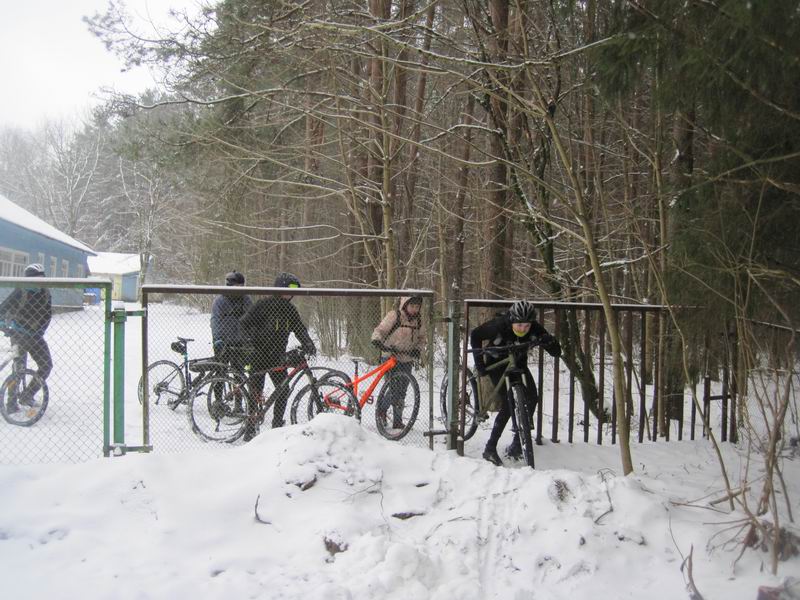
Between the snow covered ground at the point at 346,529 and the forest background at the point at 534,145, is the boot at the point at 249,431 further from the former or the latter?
the forest background at the point at 534,145

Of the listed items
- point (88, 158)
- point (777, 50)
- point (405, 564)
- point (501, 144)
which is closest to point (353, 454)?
point (405, 564)

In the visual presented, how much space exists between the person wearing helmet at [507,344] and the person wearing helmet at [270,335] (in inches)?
68.6

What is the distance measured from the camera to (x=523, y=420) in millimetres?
5035

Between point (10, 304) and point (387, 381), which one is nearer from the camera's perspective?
point (10, 304)

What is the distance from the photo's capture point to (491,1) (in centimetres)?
726

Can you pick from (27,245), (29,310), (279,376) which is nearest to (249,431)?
(279,376)

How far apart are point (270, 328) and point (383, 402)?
1367 millimetres

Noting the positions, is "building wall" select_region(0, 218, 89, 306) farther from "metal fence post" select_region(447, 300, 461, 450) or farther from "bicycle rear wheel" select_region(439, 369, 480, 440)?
"metal fence post" select_region(447, 300, 461, 450)

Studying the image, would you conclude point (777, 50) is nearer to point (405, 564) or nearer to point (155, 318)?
point (405, 564)

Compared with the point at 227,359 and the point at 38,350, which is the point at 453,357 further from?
the point at 38,350

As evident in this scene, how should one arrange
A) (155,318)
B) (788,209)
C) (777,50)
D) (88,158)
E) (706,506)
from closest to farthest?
1. (777,50)
2. (706,506)
3. (788,209)
4. (155,318)
5. (88,158)

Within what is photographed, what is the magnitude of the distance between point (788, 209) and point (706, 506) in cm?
214

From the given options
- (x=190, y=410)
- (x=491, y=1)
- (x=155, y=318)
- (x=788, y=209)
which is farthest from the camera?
(x=491, y=1)

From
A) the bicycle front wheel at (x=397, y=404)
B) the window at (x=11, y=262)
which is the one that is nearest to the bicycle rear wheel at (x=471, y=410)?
the bicycle front wheel at (x=397, y=404)
